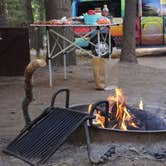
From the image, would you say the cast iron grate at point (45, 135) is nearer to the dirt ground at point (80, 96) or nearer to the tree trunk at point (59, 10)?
the dirt ground at point (80, 96)

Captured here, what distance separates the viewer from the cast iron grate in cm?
502

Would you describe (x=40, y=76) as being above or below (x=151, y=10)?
below

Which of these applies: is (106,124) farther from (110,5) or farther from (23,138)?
(110,5)

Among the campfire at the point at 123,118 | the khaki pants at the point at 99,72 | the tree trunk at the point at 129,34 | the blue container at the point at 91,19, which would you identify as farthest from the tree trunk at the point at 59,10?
the campfire at the point at 123,118

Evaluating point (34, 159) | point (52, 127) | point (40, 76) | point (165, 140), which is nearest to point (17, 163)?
point (34, 159)

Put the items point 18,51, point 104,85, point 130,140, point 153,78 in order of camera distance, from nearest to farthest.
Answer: point 130,140 < point 104,85 < point 153,78 < point 18,51

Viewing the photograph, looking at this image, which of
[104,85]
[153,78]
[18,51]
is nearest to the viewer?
[104,85]

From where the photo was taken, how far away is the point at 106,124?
575 centimetres

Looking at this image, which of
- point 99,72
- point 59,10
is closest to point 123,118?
point 99,72

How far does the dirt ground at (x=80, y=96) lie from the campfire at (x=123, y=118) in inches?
10.8

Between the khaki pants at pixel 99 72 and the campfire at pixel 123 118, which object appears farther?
the khaki pants at pixel 99 72

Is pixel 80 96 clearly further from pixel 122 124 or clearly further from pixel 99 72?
A: pixel 122 124

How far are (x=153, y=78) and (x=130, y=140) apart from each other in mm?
6060

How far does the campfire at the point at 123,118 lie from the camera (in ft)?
18.9
